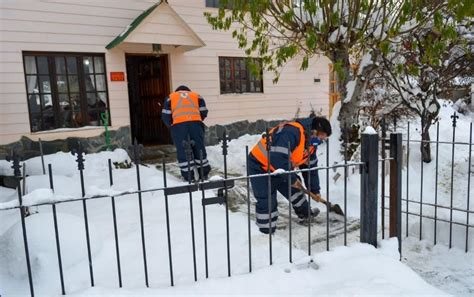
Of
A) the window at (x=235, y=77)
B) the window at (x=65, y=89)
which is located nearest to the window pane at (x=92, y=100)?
the window at (x=65, y=89)

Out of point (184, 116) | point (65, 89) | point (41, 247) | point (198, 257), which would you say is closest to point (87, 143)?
point (65, 89)

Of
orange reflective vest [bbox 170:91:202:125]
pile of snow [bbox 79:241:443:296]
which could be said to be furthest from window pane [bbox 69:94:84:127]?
pile of snow [bbox 79:241:443:296]

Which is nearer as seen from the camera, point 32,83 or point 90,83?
point 32,83

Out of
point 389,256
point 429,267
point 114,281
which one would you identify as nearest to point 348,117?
point 429,267

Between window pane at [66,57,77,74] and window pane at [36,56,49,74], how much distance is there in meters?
0.42

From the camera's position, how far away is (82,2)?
Answer: 25.3 ft

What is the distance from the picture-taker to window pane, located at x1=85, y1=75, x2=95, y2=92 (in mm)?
8026

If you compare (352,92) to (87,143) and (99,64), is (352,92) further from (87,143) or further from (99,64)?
(87,143)

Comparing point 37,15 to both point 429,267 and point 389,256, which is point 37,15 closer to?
point 389,256

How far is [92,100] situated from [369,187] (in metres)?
6.86

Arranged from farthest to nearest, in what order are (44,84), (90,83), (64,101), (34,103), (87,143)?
(90,83), (87,143), (64,101), (44,84), (34,103)

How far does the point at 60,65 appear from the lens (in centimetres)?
768

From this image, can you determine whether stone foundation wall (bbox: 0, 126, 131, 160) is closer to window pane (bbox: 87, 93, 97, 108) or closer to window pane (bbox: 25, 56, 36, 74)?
window pane (bbox: 87, 93, 97, 108)

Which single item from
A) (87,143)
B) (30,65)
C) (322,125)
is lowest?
(87,143)
